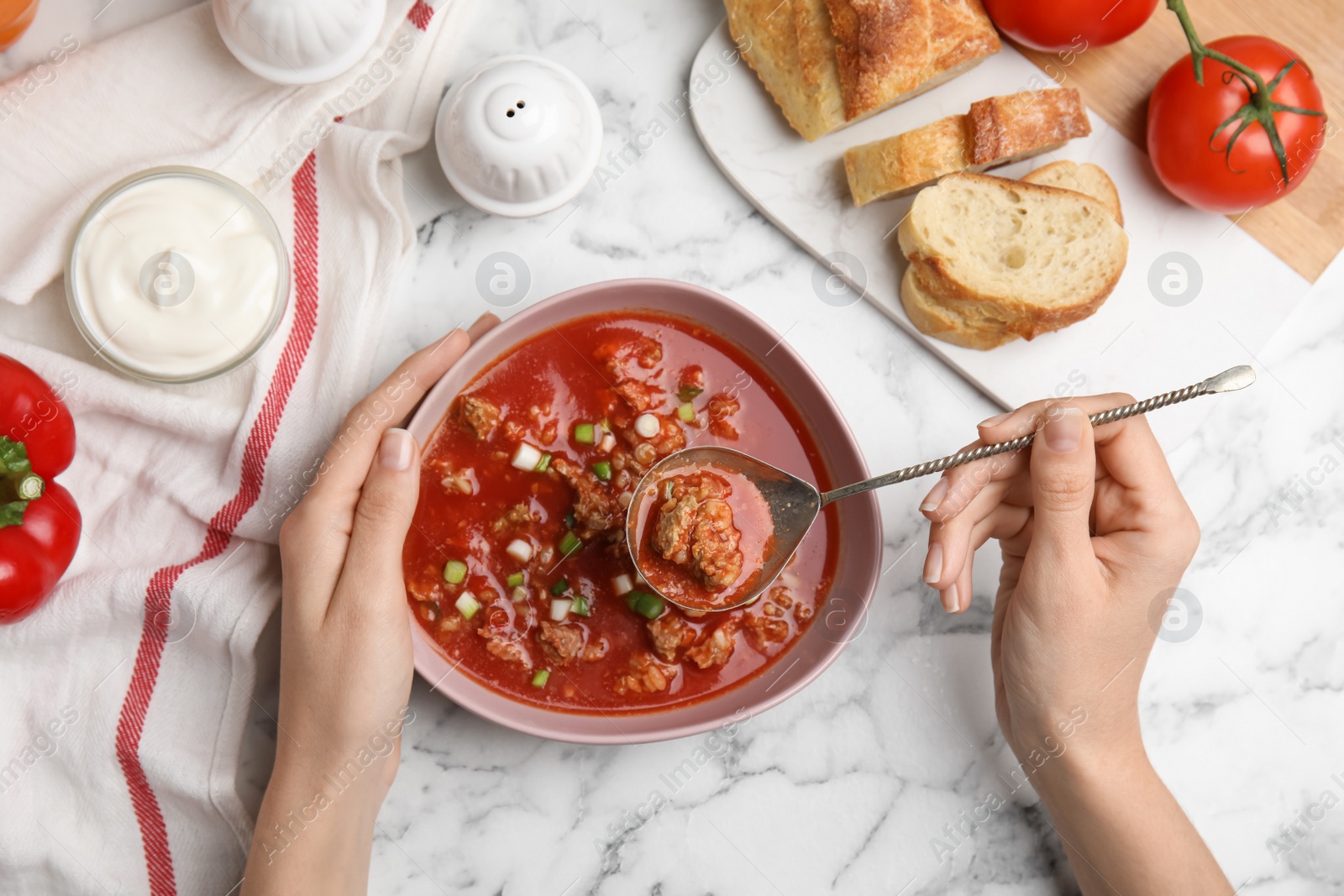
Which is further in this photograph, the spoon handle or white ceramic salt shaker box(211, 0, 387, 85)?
white ceramic salt shaker box(211, 0, 387, 85)

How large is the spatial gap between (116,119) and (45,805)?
2142mm

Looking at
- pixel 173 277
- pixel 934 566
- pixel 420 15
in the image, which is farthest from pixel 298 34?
pixel 934 566

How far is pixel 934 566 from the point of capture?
2.64m

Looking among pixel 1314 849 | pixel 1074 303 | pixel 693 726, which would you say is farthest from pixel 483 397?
pixel 1314 849

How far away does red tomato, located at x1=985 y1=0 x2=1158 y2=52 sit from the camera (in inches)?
111

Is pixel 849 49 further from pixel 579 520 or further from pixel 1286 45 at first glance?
pixel 579 520

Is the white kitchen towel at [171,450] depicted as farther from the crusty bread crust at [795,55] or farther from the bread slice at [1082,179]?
the bread slice at [1082,179]

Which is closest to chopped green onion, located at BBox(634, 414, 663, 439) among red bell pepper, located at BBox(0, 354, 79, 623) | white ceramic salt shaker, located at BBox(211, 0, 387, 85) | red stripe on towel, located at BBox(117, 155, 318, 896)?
red stripe on towel, located at BBox(117, 155, 318, 896)

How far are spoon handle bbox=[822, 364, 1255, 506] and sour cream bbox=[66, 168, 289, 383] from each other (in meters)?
1.80

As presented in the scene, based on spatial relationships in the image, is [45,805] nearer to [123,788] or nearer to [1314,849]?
[123,788]

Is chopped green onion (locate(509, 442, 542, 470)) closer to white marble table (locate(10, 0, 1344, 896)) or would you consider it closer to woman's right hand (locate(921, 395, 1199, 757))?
white marble table (locate(10, 0, 1344, 896))

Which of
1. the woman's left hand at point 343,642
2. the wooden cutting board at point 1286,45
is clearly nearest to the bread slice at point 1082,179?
the wooden cutting board at point 1286,45

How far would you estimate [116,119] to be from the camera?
2822 mm

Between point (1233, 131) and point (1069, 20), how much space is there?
61 cm
